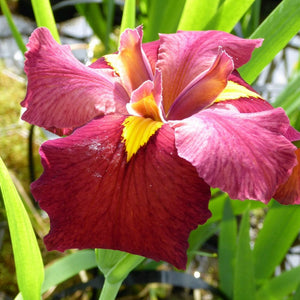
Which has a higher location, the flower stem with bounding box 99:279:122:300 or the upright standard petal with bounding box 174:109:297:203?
the upright standard petal with bounding box 174:109:297:203

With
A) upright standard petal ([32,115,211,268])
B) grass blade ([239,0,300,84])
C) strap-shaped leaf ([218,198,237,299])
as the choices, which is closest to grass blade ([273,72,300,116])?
grass blade ([239,0,300,84])

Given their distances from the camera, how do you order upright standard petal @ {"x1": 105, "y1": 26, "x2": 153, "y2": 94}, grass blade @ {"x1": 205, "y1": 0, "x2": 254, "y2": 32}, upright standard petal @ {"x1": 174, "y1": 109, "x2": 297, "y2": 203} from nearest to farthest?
upright standard petal @ {"x1": 174, "y1": 109, "x2": 297, "y2": 203} → upright standard petal @ {"x1": 105, "y1": 26, "x2": 153, "y2": 94} → grass blade @ {"x1": 205, "y1": 0, "x2": 254, "y2": 32}

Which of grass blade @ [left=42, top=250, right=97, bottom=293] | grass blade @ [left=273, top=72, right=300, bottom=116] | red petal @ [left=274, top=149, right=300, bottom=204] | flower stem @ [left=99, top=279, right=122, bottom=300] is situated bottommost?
grass blade @ [left=42, top=250, right=97, bottom=293]

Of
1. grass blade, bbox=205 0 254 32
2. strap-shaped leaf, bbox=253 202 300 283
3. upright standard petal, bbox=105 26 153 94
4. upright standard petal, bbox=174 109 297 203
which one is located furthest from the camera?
strap-shaped leaf, bbox=253 202 300 283

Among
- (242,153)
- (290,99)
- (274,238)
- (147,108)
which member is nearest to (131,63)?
(147,108)

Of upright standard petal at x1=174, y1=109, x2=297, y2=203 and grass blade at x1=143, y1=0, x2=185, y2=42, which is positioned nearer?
upright standard petal at x1=174, y1=109, x2=297, y2=203

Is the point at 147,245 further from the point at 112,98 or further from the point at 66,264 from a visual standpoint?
the point at 66,264

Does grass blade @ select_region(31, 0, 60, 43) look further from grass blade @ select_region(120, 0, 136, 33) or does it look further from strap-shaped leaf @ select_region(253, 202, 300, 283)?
strap-shaped leaf @ select_region(253, 202, 300, 283)

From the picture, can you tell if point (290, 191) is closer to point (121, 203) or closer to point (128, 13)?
point (121, 203)
